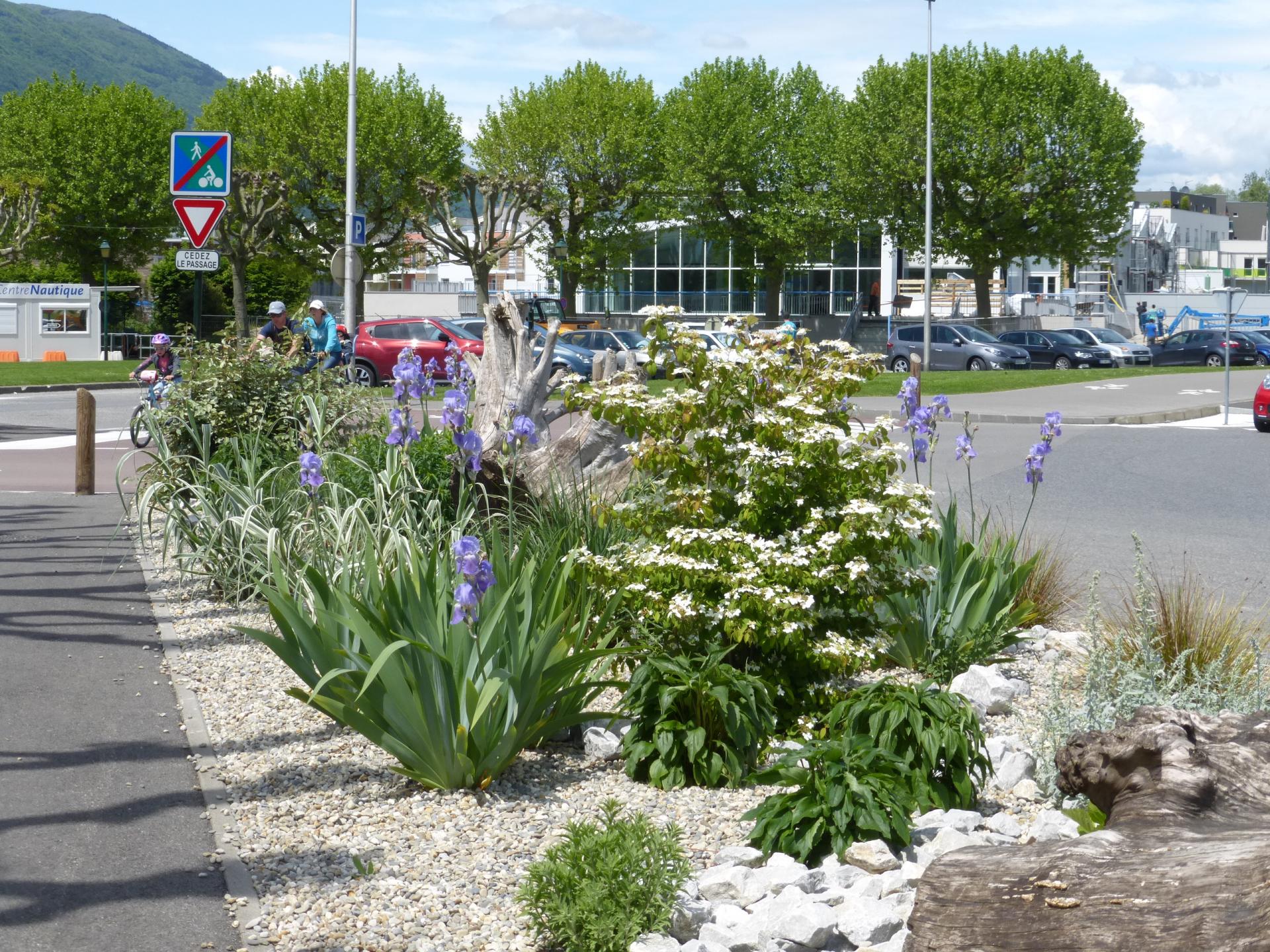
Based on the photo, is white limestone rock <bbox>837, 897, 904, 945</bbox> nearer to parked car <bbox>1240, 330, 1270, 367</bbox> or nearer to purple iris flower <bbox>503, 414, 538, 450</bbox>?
purple iris flower <bbox>503, 414, 538, 450</bbox>

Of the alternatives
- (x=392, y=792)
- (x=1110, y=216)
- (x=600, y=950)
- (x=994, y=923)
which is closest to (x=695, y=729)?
(x=392, y=792)

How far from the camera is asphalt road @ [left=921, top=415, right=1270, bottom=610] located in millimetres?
9391

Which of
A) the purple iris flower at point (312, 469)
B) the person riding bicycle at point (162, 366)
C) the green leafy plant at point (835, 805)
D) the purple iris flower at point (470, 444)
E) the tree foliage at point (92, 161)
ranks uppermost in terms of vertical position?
the tree foliage at point (92, 161)

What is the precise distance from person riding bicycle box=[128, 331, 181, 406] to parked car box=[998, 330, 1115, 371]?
32825 mm

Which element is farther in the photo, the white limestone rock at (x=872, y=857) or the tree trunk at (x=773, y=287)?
the tree trunk at (x=773, y=287)

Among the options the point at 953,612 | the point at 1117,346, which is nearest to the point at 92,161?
the point at 1117,346

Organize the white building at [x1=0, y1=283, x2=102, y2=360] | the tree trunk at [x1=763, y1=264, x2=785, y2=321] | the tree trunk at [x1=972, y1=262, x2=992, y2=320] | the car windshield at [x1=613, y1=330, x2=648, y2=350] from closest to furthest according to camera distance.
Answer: the car windshield at [x1=613, y1=330, x2=648, y2=350]
the white building at [x1=0, y1=283, x2=102, y2=360]
the tree trunk at [x1=972, y1=262, x2=992, y2=320]
the tree trunk at [x1=763, y1=264, x2=785, y2=321]

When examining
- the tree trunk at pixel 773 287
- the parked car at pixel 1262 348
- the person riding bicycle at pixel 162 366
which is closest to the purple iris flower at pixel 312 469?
the person riding bicycle at pixel 162 366

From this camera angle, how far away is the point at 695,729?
4.80 metres

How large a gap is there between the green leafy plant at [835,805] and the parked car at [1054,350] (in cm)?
4267

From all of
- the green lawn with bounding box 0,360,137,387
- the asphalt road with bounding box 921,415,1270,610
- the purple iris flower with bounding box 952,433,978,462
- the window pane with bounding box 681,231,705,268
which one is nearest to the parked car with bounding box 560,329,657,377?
the green lawn with bounding box 0,360,137,387

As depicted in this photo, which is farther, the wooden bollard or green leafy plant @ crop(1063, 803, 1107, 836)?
the wooden bollard

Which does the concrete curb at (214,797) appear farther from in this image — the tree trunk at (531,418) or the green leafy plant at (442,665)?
the tree trunk at (531,418)

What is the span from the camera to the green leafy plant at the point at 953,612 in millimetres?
6160
